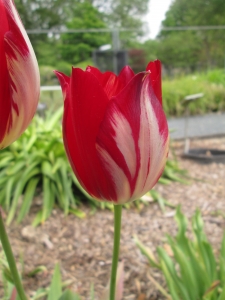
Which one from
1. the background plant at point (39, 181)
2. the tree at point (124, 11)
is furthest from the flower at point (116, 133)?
the tree at point (124, 11)

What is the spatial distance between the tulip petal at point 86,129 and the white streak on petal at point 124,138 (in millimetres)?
16

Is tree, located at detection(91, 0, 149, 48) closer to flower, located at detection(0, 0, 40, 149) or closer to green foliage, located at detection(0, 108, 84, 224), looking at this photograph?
green foliage, located at detection(0, 108, 84, 224)

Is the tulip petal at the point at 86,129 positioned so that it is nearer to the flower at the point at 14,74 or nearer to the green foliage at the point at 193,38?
the flower at the point at 14,74

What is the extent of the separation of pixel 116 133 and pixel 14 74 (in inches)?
4.2

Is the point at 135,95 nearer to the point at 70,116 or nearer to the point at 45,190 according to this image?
the point at 70,116

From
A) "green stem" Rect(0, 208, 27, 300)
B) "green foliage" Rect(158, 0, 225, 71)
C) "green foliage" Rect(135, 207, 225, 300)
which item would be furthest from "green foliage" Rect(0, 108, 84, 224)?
"green foliage" Rect(158, 0, 225, 71)

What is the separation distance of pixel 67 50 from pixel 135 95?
956 centimetres

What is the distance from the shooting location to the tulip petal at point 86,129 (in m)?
0.30

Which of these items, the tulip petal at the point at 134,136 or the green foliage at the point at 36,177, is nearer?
the tulip petal at the point at 134,136

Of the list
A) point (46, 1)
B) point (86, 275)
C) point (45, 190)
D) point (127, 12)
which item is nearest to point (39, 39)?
point (46, 1)

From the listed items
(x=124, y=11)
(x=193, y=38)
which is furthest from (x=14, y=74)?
(x=124, y=11)

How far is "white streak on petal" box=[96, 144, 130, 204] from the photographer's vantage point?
0.32 meters

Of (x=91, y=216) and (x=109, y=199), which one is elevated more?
(x=109, y=199)

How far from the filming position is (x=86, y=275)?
1366mm
